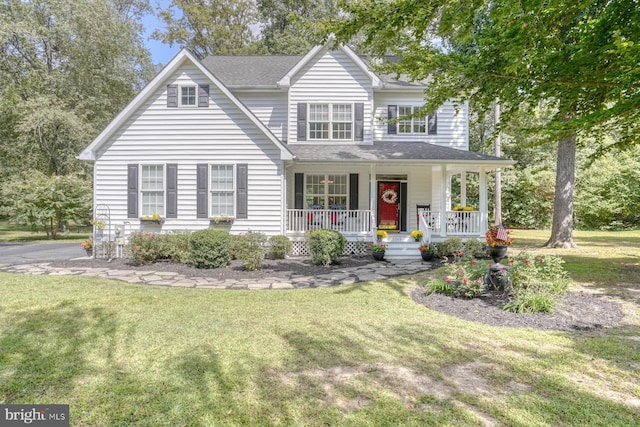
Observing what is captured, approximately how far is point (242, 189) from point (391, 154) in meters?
5.30

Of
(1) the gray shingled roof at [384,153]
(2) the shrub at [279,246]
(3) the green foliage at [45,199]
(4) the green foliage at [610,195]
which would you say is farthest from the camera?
(4) the green foliage at [610,195]

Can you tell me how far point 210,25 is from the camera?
27.3 meters

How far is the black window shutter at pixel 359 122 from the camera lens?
508 inches

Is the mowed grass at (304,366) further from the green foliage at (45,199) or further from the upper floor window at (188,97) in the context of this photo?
the green foliage at (45,199)

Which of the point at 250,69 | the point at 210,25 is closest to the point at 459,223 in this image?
the point at 250,69

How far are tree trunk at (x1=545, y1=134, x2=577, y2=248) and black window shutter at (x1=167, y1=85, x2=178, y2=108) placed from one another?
13839 millimetres

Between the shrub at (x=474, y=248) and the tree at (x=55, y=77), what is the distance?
21.3m

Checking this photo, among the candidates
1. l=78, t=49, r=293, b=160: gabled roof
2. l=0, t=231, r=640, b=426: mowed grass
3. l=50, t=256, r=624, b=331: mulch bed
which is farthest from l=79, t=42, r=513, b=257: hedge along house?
l=0, t=231, r=640, b=426: mowed grass

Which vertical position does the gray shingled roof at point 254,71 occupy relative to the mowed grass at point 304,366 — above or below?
above

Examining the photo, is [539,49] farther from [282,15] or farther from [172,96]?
[282,15]

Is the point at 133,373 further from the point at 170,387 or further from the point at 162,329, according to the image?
the point at 162,329

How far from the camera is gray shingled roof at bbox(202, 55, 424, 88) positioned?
13.5 meters

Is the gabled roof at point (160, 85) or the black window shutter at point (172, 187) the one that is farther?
the black window shutter at point (172, 187)

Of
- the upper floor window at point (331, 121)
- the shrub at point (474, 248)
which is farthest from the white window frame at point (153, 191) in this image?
the shrub at point (474, 248)
